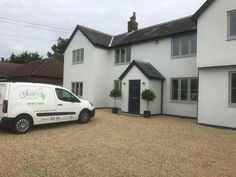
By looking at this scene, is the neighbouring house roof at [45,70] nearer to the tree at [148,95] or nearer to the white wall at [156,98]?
the white wall at [156,98]

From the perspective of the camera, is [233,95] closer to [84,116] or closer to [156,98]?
[156,98]

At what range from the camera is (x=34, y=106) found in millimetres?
9617

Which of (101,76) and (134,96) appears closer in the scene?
(134,96)

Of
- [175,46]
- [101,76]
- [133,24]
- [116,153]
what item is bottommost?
[116,153]

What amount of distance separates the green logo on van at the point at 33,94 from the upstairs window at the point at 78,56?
1228 centimetres

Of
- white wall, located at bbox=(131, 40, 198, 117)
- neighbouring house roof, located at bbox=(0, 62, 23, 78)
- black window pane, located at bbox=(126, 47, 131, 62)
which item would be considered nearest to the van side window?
white wall, located at bbox=(131, 40, 198, 117)

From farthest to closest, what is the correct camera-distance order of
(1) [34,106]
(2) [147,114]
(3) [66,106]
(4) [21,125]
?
(2) [147,114]
(3) [66,106]
(1) [34,106]
(4) [21,125]

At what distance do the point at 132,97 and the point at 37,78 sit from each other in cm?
1645

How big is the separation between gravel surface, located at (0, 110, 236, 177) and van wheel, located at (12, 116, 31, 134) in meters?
0.29

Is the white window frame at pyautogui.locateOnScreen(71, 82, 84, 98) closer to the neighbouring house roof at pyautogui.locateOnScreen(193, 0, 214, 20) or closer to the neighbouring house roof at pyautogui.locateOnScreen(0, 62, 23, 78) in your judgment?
the neighbouring house roof at pyautogui.locateOnScreen(193, 0, 214, 20)

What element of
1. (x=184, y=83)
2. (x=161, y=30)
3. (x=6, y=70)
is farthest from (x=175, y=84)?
(x=6, y=70)

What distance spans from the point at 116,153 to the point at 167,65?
11068 mm

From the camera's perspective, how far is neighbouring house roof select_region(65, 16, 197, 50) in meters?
16.2

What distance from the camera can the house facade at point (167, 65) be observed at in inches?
449
